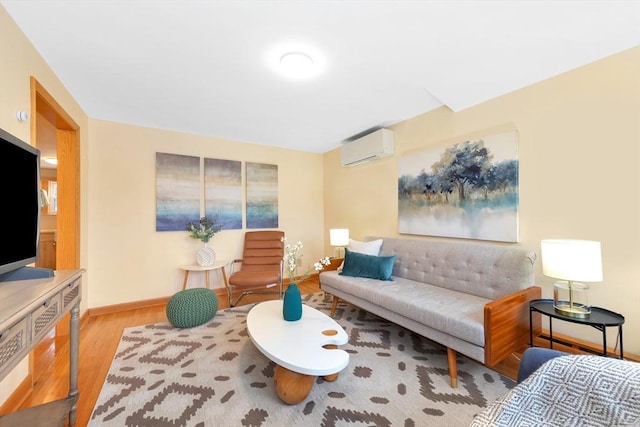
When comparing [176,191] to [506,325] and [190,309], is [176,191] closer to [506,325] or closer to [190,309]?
[190,309]

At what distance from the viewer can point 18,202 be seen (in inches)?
47.4

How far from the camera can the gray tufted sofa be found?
1.63 meters

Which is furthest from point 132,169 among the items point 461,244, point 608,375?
point 608,375

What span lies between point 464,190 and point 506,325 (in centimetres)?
137

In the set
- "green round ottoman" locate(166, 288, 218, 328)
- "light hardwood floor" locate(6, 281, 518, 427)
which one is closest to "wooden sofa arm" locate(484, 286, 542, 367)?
"light hardwood floor" locate(6, 281, 518, 427)

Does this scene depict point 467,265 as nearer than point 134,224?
Yes

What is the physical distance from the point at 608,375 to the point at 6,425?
102 inches

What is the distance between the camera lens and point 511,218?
2.26 m

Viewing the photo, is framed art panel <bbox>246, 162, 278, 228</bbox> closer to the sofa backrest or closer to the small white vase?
the small white vase

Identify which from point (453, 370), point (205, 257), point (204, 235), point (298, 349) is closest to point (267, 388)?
point (298, 349)

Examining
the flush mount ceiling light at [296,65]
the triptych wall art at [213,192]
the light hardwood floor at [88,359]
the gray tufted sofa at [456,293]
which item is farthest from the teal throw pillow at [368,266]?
the flush mount ceiling light at [296,65]

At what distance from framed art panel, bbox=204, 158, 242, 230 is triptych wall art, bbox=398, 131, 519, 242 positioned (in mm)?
2450

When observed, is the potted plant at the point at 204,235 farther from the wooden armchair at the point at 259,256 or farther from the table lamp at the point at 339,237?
the table lamp at the point at 339,237

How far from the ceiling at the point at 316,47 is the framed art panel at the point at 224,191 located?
1.09m
